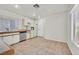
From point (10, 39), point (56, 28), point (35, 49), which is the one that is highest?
point (56, 28)

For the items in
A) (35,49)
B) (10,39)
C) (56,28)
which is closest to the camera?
(10,39)

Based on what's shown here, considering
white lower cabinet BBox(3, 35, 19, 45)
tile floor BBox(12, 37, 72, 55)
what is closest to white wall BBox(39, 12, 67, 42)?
tile floor BBox(12, 37, 72, 55)

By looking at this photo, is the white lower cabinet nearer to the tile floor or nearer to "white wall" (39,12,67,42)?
the tile floor

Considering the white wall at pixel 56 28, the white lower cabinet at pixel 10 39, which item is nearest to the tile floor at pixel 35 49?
the white lower cabinet at pixel 10 39

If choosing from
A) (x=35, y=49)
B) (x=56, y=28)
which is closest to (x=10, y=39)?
(x=35, y=49)

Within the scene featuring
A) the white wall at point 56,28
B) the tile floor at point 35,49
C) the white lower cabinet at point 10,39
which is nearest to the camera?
the white lower cabinet at point 10,39

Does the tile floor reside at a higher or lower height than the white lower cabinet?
lower

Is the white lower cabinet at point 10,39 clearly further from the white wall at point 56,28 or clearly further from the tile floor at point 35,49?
the white wall at point 56,28

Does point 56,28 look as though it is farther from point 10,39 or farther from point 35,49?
point 10,39

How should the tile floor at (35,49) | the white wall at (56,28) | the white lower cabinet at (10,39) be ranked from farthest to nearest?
the white wall at (56,28) → the tile floor at (35,49) → the white lower cabinet at (10,39)

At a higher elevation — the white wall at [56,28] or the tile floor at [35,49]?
the white wall at [56,28]
